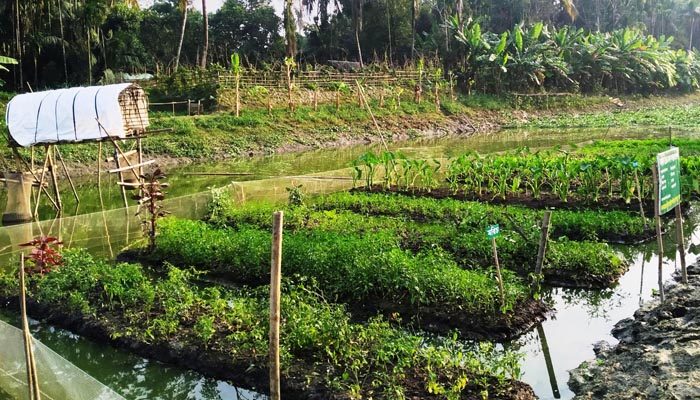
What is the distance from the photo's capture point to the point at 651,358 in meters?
5.74

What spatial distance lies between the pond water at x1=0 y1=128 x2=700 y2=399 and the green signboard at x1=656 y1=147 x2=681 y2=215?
1.52 m

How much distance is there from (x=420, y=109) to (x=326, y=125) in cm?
791

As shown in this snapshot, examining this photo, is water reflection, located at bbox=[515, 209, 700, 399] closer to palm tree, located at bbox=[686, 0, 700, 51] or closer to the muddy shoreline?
the muddy shoreline

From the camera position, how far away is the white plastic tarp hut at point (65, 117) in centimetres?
1334

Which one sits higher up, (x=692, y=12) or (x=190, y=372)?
(x=692, y=12)

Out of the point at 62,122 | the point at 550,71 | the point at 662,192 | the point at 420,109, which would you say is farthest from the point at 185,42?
the point at 662,192

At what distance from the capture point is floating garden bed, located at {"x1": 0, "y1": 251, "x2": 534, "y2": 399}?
5.44m

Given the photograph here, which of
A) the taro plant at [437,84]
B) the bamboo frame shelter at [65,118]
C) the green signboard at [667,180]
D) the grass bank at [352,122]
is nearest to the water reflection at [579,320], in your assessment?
the green signboard at [667,180]

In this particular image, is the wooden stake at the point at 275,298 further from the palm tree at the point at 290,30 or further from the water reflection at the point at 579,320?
the palm tree at the point at 290,30

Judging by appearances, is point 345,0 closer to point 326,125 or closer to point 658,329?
point 326,125

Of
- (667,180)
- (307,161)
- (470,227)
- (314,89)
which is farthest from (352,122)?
(667,180)

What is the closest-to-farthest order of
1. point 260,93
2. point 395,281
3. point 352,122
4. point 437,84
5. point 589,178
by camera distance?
point 395,281, point 589,178, point 260,93, point 352,122, point 437,84

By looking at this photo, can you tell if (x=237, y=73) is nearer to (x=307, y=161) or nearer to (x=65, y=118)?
(x=307, y=161)

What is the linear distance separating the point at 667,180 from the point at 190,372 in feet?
19.3
